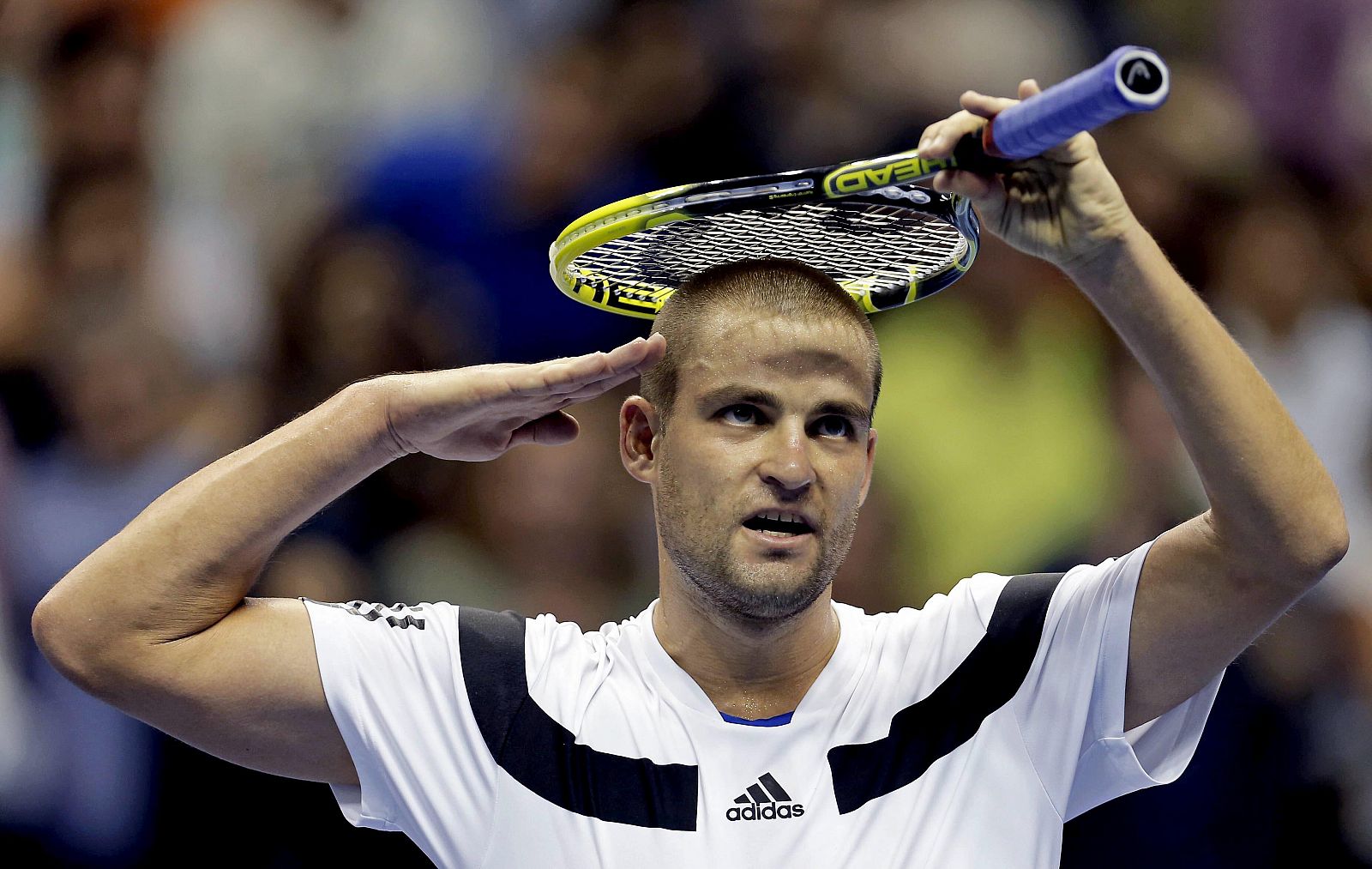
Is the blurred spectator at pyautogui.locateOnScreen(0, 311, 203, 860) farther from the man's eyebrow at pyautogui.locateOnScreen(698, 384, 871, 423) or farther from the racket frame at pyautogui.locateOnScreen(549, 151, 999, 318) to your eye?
the man's eyebrow at pyautogui.locateOnScreen(698, 384, 871, 423)

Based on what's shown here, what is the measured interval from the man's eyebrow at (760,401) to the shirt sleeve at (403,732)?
805mm

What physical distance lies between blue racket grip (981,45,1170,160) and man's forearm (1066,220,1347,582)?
30 centimetres

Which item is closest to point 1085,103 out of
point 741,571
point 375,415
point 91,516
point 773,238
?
point 741,571

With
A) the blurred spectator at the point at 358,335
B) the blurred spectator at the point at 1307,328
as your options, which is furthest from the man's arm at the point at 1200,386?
the blurred spectator at the point at 1307,328

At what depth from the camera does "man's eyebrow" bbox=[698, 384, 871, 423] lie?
3.29 meters

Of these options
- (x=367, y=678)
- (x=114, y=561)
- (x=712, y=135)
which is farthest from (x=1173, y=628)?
(x=712, y=135)

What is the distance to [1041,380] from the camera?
6.27 m

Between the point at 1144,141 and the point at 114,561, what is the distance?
16.4ft

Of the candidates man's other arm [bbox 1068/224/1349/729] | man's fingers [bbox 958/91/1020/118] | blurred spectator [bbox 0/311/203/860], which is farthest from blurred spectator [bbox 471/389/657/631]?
man's fingers [bbox 958/91/1020/118]

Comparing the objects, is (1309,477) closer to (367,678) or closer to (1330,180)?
(367,678)

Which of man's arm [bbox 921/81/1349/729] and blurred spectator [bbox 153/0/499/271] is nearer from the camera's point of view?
man's arm [bbox 921/81/1349/729]

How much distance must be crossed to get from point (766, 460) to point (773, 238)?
785 mm

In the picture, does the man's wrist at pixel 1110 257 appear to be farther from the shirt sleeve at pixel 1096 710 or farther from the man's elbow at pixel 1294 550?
the shirt sleeve at pixel 1096 710

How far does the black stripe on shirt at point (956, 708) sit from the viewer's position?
10.5ft
